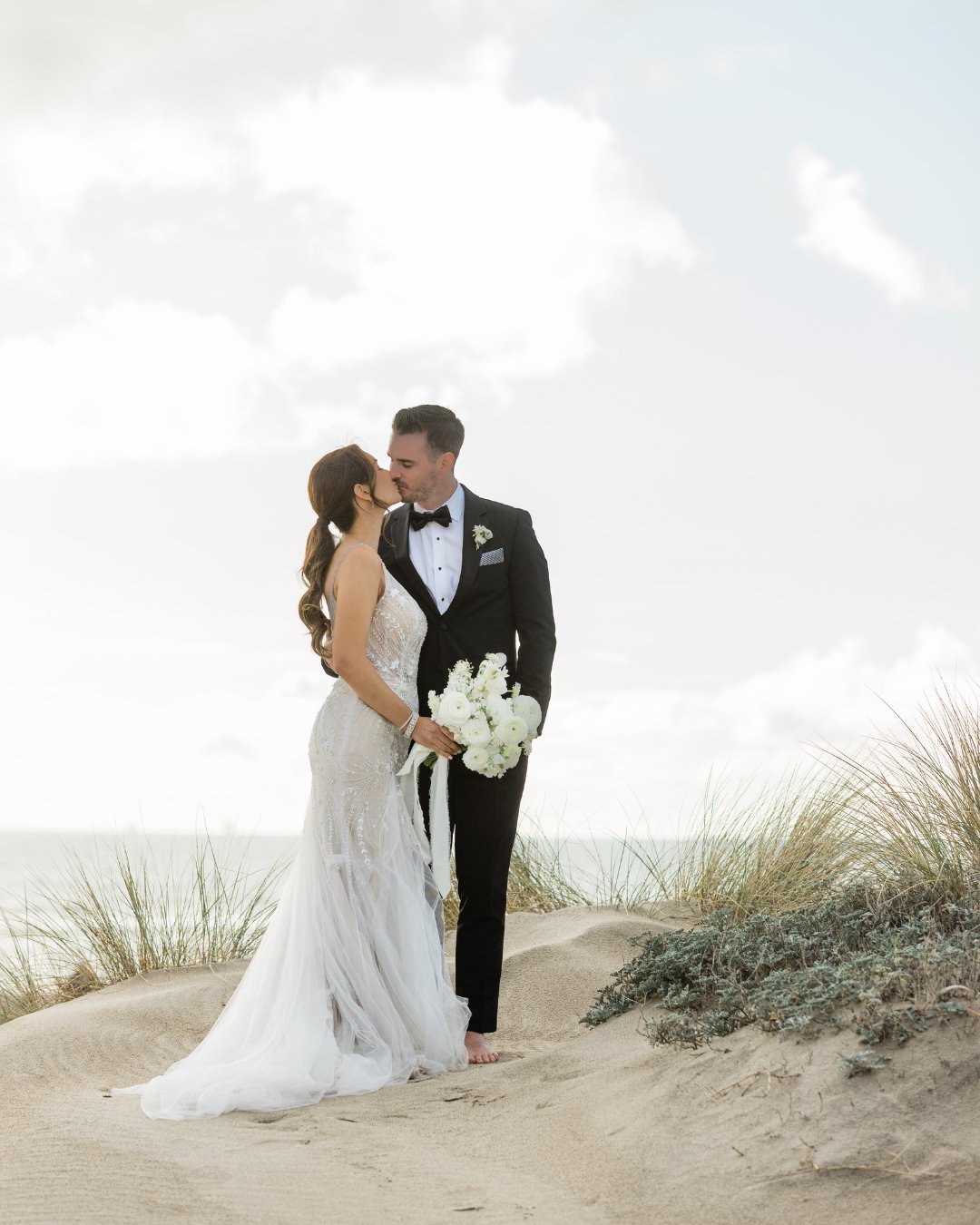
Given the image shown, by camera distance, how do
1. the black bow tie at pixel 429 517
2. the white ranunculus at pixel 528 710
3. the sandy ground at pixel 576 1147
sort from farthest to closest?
the black bow tie at pixel 429 517 < the white ranunculus at pixel 528 710 < the sandy ground at pixel 576 1147

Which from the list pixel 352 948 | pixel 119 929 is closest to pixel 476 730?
pixel 352 948

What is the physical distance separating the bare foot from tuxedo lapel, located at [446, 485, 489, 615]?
182cm

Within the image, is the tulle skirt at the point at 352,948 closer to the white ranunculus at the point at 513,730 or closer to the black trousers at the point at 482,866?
the black trousers at the point at 482,866

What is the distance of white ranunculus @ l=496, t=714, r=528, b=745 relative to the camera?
4633mm

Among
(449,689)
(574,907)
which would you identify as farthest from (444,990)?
(574,907)

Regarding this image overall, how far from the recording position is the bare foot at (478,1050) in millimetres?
4902

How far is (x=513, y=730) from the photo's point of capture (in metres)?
4.66

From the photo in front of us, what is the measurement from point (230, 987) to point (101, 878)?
1481 millimetres

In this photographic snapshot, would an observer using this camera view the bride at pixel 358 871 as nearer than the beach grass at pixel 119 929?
Yes

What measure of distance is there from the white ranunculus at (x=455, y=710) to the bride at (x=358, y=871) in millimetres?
125

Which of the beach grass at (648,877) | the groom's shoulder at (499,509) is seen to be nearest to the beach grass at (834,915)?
the beach grass at (648,877)

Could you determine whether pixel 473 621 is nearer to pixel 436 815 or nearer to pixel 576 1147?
pixel 436 815

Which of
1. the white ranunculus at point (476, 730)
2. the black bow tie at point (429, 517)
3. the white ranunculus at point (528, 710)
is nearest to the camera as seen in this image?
the white ranunculus at point (476, 730)

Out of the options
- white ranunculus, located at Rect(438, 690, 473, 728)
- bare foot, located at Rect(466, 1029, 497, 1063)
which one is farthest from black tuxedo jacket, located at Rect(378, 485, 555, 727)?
bare foot, located at Rect(466, 1029, 497, 1063)
